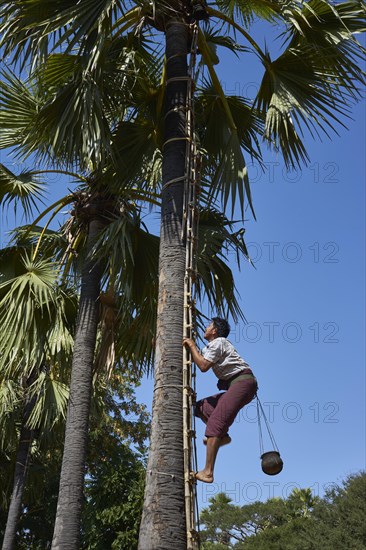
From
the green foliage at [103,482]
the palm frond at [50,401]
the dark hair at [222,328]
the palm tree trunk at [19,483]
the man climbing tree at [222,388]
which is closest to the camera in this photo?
the man climbing tree at [222,388]

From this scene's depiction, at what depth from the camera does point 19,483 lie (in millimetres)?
12914

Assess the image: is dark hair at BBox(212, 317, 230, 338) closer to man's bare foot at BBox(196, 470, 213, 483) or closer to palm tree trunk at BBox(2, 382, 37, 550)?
man's bare foot at BBox(196, 470, 213, 483)

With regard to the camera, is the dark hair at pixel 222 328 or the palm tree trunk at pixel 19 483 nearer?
the dark hair at pixel 222 328

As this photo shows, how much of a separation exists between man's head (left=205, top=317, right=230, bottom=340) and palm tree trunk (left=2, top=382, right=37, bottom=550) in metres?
7.69

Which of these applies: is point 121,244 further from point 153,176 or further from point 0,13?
point 0,13

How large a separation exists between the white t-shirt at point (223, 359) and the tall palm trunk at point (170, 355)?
240 mm

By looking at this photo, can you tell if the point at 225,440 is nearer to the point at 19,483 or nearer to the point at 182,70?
the point at 182,70

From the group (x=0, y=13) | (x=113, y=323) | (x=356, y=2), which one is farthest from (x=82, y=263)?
(x=356, y=2)

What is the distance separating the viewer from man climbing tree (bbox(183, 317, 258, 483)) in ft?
16.8

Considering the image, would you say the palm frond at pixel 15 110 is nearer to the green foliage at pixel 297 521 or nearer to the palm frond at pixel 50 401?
the palm frond at pixel 50 401

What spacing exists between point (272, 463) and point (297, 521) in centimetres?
3506

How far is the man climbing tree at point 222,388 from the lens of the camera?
5.11 m

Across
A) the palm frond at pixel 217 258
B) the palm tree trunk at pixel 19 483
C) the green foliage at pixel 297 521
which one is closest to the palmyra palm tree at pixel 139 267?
the palm frond at pixel 217 258

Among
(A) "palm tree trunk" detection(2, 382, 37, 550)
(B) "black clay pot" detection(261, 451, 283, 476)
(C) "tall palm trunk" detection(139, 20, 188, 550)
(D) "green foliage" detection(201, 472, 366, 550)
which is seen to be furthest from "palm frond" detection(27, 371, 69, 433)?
(D) "green foliage" detection(201, 472, 366, 550)
